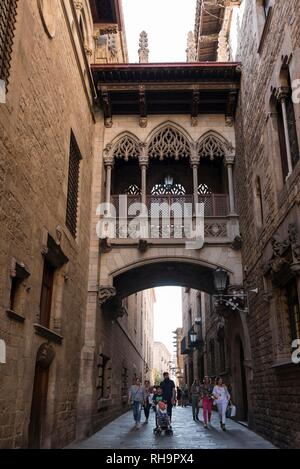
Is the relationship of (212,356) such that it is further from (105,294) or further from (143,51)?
(143,51)

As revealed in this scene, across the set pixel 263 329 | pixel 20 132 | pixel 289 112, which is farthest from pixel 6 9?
pixel 263 329

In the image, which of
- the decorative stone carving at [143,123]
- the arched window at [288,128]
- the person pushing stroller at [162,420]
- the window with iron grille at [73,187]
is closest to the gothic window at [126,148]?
the decorative stone carving at [143,123]

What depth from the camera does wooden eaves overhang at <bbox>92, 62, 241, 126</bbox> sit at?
42.0 ft

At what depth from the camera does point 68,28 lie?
9805 millimetres

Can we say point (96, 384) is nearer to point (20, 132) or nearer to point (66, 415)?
point (66, 415)

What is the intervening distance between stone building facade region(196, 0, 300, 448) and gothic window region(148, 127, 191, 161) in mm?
1832

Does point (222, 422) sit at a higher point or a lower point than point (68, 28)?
lower

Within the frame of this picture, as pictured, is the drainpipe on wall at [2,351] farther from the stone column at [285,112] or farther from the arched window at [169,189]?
the arched window at [169,189]

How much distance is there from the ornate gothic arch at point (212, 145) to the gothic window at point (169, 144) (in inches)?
15.4

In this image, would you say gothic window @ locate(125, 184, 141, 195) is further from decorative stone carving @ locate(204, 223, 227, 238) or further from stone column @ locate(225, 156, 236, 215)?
decorative stone carving @ locate(204, 223, 227, 238)

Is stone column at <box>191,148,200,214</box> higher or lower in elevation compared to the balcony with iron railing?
higher

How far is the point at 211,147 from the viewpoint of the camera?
1324 cm

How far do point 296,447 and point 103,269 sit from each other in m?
6.41

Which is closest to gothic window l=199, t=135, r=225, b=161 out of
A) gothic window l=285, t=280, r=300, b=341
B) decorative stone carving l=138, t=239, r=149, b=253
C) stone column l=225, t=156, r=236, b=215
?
stone column l=225, t=156, r=236, b=215
